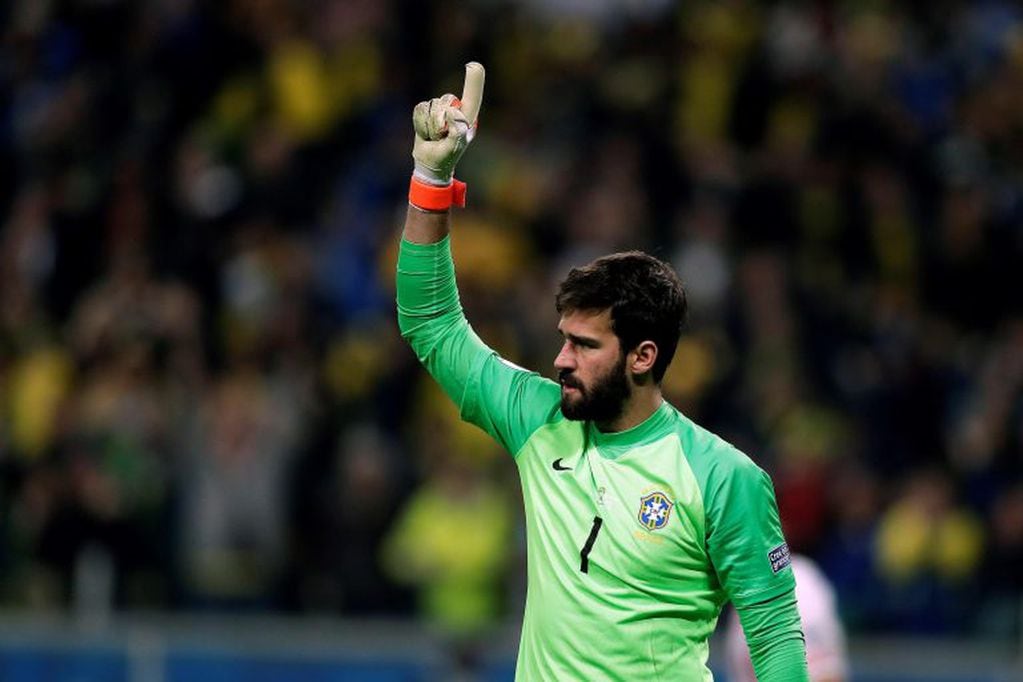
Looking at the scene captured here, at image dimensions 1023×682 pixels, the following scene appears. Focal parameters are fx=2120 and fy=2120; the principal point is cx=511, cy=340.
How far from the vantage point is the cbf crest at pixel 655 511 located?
5359mm

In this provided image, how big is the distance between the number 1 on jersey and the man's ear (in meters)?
0.39

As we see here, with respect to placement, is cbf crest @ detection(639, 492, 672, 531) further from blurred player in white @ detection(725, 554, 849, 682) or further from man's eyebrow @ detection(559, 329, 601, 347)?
blurred player in white @ detection(725, 554, 849, 682)

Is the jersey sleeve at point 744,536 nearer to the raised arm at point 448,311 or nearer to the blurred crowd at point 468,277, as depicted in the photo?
the raised arm at point 448,311

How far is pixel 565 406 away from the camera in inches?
212

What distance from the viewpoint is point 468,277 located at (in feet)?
43.1

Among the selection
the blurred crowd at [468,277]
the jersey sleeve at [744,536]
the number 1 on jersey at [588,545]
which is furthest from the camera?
the blurred crowd at [468,277]

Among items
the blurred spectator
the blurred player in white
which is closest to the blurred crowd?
the blurred spectator

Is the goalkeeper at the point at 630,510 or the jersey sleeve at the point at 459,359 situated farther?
the jersey sleeve at the point at 459,359

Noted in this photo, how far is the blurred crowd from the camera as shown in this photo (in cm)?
1196

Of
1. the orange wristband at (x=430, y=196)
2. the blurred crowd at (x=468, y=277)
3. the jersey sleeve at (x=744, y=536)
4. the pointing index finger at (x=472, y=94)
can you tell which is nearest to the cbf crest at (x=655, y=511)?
the jersey sleeve at (x=744, y=536)

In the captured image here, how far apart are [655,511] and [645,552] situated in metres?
0.11

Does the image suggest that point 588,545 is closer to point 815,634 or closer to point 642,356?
point 642,356

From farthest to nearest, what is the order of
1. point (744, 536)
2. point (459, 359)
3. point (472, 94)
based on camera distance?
point (459, 359) < point (472, 94) < point (744, 536)

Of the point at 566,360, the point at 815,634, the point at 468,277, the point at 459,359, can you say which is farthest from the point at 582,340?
the point at 468,277
